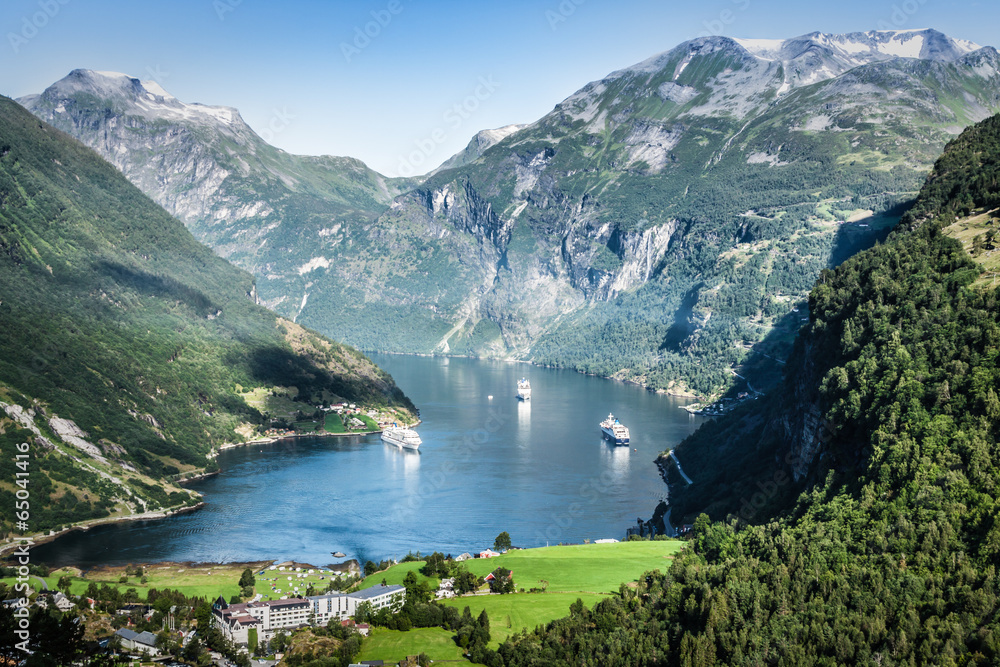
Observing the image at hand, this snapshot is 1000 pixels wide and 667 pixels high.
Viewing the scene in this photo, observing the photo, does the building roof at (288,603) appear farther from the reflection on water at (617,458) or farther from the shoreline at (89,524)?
the reflection on water at (617,458)

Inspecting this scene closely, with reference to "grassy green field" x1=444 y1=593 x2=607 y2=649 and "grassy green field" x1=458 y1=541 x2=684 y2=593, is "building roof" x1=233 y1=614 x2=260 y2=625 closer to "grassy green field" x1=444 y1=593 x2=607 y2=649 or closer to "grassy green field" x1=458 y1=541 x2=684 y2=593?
"grassy green field" x1=444 y1=593 x2=607 y2=649

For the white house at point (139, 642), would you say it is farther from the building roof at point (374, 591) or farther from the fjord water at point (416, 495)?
the fjord water at point (416, 495)

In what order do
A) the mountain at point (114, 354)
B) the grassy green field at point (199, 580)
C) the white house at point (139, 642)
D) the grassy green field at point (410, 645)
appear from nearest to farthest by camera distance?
the grassy green field at point (410, 645), the white house at point (139, 642), the grassy green field at point (199, 580), the mountain at point (114, 354)

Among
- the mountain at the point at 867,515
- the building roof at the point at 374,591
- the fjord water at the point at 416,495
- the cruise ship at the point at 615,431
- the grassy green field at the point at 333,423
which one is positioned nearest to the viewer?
the mountain at the point at 867,515

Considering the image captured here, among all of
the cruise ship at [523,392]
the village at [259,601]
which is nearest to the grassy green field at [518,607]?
the village at [259,601]

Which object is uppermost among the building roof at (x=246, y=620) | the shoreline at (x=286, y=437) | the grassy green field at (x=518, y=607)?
the shoreline at (x=286, y=437)

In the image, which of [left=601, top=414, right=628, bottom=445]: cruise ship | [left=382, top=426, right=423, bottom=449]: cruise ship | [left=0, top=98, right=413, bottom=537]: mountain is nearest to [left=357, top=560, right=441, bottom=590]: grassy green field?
[left=0, top=98, right=413, bottom=537]: mountain

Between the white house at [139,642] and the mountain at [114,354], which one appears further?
the mountain at [114,354]

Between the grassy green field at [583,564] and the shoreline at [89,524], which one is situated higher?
the grassy green field at [583,564]
